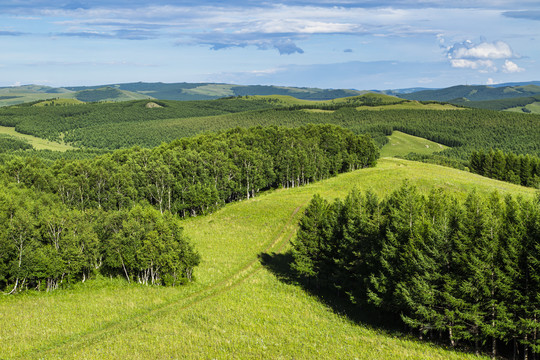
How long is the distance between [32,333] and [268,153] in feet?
308

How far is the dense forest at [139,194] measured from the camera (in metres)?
53.2

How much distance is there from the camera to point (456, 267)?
1385 inches

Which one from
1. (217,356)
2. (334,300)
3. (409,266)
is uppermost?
(409,266)

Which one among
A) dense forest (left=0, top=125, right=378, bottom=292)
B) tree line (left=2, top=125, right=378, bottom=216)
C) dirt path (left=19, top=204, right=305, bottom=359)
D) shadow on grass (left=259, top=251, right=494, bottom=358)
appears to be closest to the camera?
dirt path (left=19, top=204, right=305, bottom=359)

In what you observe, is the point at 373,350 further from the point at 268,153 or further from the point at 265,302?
the point at 268,153

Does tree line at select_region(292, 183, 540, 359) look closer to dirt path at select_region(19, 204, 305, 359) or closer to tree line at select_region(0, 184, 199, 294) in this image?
dirt path at select_region(19, 204, 305, 359)

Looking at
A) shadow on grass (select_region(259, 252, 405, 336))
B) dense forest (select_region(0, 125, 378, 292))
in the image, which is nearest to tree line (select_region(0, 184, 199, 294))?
dense forest (select_region(0, 125, 378, 292))

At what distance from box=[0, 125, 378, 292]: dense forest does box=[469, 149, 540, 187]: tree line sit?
Answer: 40.5 m

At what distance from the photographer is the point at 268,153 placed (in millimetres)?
125125

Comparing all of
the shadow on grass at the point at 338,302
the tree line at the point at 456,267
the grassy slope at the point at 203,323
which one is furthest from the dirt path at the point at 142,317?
the tree line at the point at 456,267

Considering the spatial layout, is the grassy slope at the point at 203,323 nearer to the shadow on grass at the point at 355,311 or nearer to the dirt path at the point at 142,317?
the dirt path at the point at 142,317

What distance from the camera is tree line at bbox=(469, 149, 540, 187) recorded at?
4867 inches

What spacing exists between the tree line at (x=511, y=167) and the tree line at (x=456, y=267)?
101334 mm

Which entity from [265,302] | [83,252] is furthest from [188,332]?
[83,252]
